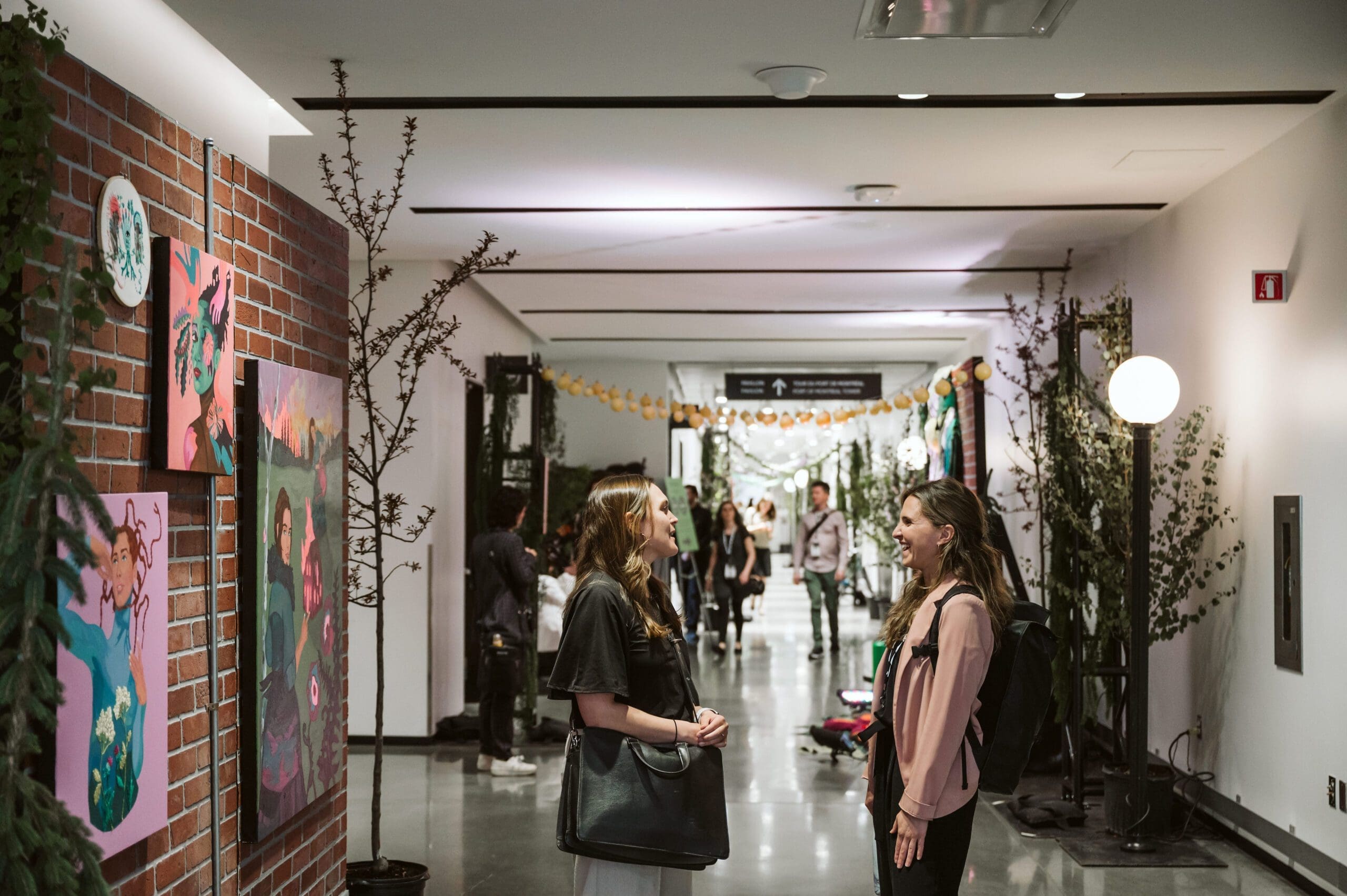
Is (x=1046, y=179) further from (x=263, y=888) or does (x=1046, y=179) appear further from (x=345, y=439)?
(x=263, y=888)

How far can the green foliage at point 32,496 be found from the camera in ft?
5.83

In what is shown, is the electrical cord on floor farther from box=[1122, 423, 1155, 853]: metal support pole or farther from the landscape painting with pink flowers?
the landscape painting with pink flowers

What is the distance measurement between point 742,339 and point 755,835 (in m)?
6.83

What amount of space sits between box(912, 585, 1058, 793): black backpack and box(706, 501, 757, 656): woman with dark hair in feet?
31.9

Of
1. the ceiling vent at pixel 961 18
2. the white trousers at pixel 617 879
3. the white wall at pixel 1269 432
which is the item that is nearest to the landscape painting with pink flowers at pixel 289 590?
the white trousers at pixel 617 879

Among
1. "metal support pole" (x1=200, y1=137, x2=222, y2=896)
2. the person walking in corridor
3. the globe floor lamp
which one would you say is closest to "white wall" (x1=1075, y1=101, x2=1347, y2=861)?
the globe floor lamp

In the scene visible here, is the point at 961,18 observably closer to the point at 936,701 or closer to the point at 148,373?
the point at 936,701

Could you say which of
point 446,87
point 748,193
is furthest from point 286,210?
point 748,193

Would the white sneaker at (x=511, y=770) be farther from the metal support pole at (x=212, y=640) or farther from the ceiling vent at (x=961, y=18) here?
the ceiling vent at (x=961, y=18)

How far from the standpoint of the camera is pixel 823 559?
12398 mm

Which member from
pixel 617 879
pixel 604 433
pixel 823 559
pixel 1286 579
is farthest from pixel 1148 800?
pixel 604 433

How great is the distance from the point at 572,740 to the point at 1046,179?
418 centimetres

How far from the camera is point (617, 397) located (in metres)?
11.7

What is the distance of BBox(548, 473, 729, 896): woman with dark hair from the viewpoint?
264 centimetres
